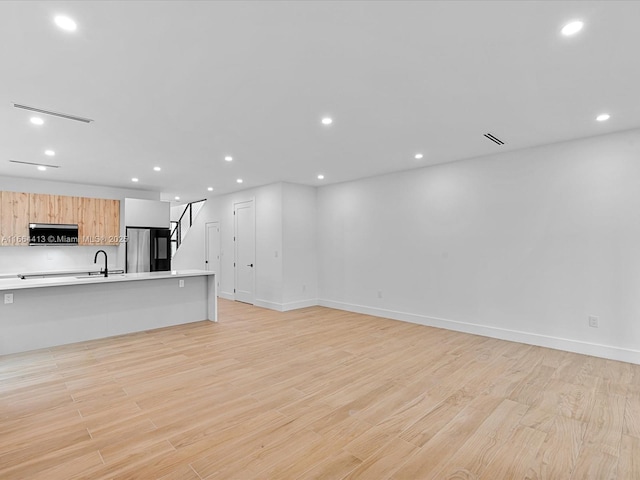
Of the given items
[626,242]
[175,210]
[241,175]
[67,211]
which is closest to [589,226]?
[626,242]

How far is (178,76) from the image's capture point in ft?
8.84

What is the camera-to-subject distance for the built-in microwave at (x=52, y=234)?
6284 mm

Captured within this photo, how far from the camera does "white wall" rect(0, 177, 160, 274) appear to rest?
6395 millimetres

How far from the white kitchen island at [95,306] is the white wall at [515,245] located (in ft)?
10.8

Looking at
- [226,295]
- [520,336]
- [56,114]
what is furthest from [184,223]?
[520,336]

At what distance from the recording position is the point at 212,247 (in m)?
9.15

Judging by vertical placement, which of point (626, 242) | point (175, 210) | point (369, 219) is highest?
point (175, 210)

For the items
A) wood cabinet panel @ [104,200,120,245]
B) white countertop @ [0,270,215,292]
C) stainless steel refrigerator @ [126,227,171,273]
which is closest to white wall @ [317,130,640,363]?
white countertop @ [0,270,215,292]

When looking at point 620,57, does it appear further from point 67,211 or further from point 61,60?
point 67,211

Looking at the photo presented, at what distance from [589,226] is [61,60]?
591 centimetres

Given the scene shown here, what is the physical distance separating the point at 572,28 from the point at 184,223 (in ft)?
36.5

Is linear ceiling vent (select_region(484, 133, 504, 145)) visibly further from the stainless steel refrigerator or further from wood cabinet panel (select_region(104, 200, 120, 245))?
wood cabinet panel (select_region(104, 200, 120, 245))

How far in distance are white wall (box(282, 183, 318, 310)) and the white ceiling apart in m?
2.49

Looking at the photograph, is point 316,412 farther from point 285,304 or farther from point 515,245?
point 285,304
